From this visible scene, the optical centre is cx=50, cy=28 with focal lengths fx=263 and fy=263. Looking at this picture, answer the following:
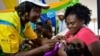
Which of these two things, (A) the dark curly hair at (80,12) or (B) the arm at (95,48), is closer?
(B) the arm at (95,48)

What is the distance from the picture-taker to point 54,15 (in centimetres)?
309

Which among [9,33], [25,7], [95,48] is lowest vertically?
[95,48]

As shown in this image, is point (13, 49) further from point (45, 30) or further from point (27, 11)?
point (45, 30)

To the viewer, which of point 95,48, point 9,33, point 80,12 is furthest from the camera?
point 80,12

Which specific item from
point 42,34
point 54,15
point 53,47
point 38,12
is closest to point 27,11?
point 38,12

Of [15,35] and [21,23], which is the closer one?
[15,35]

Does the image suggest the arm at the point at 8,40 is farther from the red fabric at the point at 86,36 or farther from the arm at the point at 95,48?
the arm at the point at 95,48

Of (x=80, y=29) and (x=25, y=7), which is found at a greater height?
(x=25, y=7)

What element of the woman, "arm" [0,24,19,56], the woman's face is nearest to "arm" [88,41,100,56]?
the woman

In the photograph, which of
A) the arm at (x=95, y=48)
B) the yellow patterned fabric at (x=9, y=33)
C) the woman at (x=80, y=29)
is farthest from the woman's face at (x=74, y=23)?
the yellow patterned fabric at (x=9, y=33)

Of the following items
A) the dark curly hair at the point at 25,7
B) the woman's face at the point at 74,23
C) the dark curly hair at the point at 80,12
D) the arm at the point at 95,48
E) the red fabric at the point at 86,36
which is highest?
the dark curly hair at the point at 25,7

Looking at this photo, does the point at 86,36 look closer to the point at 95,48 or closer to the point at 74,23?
the point at 95,48

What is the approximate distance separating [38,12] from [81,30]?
40 centimetres

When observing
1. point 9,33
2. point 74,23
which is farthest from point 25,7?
point 74,23
